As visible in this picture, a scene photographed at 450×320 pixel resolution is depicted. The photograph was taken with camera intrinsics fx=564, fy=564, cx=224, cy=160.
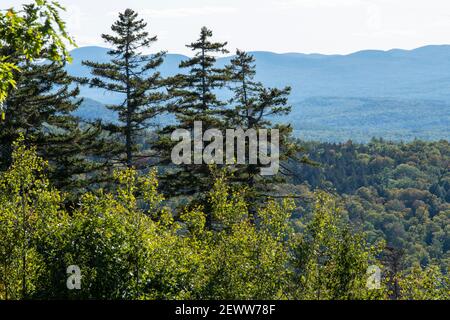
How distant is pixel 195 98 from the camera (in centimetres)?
3788

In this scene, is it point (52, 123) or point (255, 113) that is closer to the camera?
point (52, 123)

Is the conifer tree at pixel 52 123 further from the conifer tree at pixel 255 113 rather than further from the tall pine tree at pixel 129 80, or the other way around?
the conifer tree at pixel 255 113

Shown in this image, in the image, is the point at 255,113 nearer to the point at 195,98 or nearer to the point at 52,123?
the point at 195,98

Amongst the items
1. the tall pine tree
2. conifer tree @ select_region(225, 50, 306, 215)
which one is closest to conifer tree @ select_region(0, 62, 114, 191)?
the tall pine tree

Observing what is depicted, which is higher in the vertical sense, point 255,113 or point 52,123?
point 255,113

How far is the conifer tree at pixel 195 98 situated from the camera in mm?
35594

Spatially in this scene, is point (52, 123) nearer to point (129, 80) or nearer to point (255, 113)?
point (129, 80)

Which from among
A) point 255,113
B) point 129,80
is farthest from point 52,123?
point 255,113

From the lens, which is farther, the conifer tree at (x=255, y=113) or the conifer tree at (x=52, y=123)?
the conifer tree at (x=255, y=113)

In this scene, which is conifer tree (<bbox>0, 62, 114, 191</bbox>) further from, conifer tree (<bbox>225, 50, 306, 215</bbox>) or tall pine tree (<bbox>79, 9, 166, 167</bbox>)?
conifer tree (<bbox>225, 50, 306, 215</bbox>)

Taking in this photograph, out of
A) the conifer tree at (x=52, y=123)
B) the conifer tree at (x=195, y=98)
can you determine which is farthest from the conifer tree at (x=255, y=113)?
the conifer tree at (x=52, y=123)
